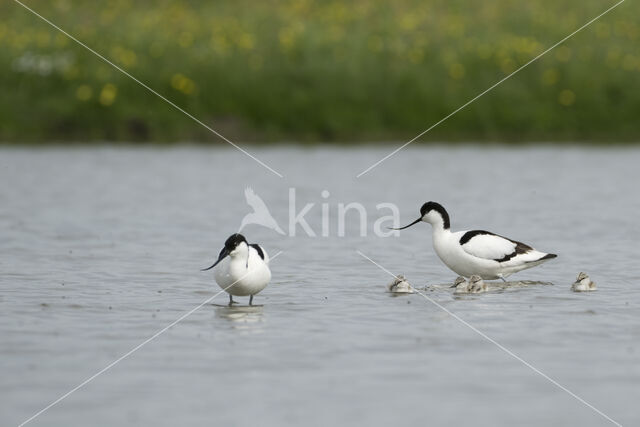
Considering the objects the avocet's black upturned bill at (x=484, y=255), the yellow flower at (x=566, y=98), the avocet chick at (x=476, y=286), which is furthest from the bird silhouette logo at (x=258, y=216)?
the yellow flower at (x=566, y=98)

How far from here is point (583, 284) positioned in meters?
12.2

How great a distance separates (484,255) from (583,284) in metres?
1.21

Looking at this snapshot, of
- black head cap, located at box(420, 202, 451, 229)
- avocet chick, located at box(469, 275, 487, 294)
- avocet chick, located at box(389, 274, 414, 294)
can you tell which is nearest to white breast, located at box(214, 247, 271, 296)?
avocet chick, located at box(389, 274, 414, 294)

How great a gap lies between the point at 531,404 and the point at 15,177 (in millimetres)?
16763

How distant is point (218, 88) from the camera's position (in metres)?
26.8

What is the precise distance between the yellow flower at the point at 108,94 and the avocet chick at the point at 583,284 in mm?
15852

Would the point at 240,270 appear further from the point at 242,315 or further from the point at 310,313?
the point at 310,313

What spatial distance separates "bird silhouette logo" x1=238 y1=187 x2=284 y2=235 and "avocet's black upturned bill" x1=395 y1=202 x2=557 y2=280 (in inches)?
184

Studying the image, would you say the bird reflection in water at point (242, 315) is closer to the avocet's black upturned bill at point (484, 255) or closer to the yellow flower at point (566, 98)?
the avocet's black upturned bill at point (484, 255)

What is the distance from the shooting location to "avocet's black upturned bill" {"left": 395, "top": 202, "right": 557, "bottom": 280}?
12953 mm

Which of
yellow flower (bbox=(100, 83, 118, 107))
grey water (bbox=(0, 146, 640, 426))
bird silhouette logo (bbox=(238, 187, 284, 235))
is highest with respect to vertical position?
yellow flower (bbox=(100, 83, 118, 107))

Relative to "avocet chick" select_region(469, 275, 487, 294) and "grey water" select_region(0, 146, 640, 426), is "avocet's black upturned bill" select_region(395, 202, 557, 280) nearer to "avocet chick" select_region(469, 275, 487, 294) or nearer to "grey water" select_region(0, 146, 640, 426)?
"grey water" select_region(0, 146, 640, 426)

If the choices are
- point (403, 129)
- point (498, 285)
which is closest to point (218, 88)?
point (403, 129)

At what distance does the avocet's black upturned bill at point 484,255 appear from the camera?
42.5 ft
